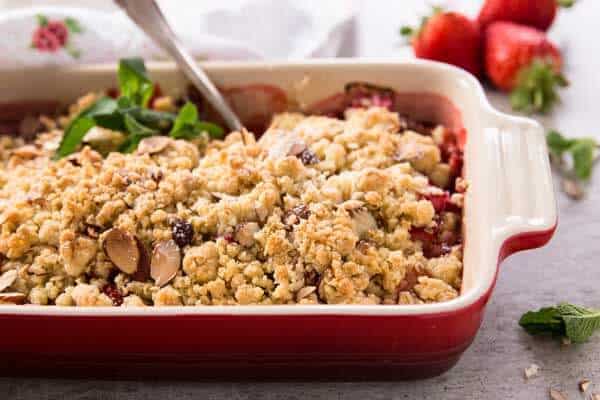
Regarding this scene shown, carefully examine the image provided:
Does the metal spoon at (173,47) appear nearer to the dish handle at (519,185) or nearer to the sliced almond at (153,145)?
the sliced almond at (153,145)

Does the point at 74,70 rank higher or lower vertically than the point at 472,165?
higher

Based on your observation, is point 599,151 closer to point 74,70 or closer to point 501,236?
point 501,236

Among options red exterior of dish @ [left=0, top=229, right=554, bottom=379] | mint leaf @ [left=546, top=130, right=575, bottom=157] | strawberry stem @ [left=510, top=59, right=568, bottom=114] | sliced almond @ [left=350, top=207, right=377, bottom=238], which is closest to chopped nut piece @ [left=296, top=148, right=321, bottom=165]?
sliced almond @ [left=350, top=207, right=377, bottom=238]

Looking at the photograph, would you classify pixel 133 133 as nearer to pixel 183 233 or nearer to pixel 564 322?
pixel 183 233

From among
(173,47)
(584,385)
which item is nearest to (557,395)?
(584,385)

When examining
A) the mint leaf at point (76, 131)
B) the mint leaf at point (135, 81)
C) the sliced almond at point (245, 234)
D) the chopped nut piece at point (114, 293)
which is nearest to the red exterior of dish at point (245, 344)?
the chopped nut piece at point (114, 293)

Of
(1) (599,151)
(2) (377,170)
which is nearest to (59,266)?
(2) (377,170)
